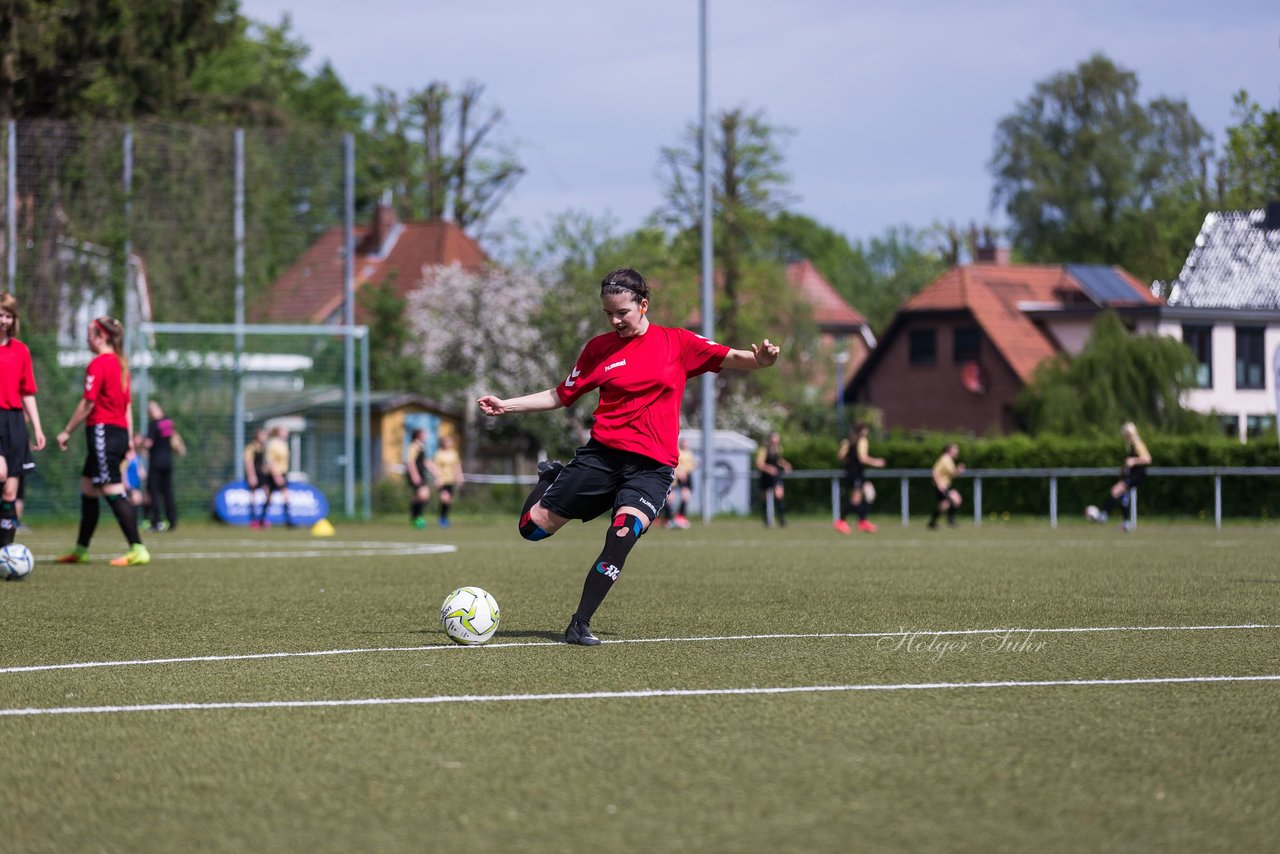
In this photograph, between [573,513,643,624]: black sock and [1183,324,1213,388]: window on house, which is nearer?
[573,513,643,624]: black sock

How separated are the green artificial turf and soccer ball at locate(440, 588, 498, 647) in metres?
0.11

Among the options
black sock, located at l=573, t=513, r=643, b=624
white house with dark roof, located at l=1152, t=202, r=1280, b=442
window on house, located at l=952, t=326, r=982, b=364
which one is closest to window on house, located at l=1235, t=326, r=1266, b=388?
white house with dark roof, located at l=1152, t=202, r=1280, b=442

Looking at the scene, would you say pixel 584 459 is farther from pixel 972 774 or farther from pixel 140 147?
pixel 140 147

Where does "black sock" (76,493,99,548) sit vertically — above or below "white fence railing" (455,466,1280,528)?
above

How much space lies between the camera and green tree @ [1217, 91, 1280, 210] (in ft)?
130

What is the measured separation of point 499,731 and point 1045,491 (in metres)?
34.1

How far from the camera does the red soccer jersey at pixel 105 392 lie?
14.1m

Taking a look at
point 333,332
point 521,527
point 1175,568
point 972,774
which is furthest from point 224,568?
point 333,332

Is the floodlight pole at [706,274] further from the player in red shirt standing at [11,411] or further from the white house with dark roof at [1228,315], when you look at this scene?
the white house with dark roof at [1228,315]

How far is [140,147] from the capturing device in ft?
104

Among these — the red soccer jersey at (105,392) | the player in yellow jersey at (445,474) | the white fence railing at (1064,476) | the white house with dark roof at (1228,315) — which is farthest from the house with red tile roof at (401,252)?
the red soccer jersey at (105,392)

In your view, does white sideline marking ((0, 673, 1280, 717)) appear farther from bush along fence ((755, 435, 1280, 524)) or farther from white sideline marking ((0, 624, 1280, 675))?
bush along fence ((755, 435, 1280, 524))

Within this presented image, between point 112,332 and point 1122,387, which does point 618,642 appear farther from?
point 1122,387

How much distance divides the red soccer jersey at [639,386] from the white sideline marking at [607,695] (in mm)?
2154
